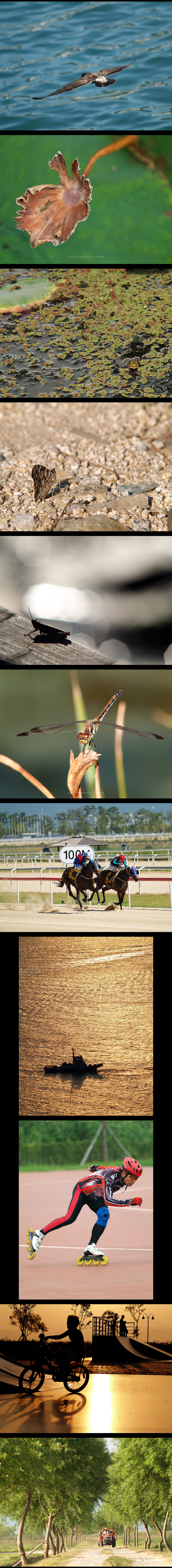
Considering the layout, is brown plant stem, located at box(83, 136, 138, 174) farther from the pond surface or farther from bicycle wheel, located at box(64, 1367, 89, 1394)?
bicycle wheel, located at box(64, 1367, 89, 1394)

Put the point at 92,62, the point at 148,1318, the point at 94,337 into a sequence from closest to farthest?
the point at 148,1318 < the point at 92,62 < the point at 94,337

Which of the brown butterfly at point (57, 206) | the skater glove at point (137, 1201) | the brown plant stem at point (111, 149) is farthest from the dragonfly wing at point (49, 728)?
the brown plant stem at point (111, 149)

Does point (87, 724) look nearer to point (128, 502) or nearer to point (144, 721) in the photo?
point (144, 721)

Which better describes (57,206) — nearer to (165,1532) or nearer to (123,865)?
(123,865)

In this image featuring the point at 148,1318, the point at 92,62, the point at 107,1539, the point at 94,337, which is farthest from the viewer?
the point at 94,337

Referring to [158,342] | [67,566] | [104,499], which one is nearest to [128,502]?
[104,499]

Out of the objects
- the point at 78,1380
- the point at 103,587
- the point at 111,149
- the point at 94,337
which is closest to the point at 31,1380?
the point at 78,1380

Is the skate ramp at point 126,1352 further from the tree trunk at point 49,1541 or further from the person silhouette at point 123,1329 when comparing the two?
the tree trunk at point 49,1541
